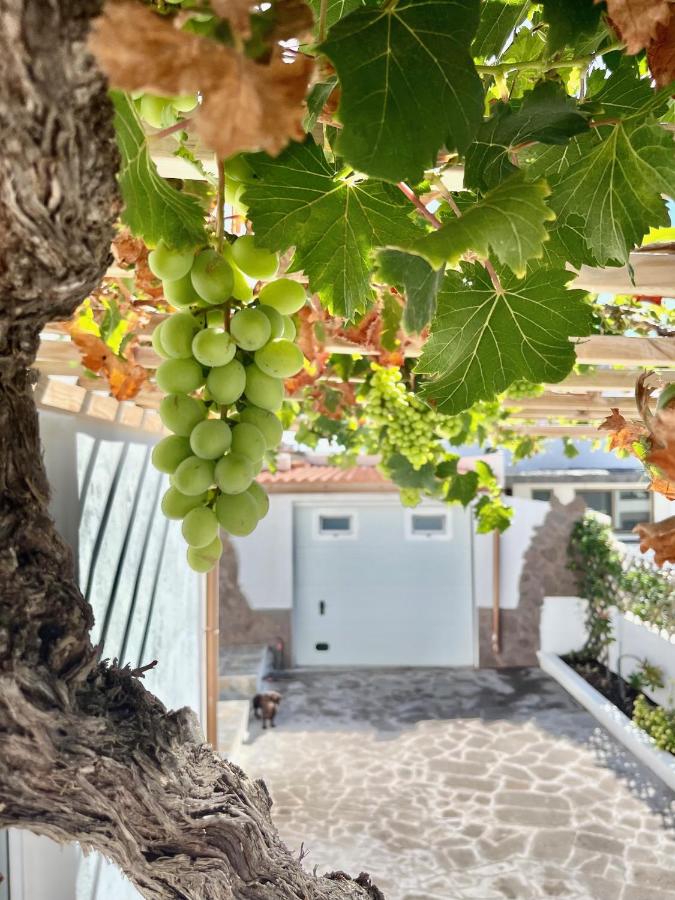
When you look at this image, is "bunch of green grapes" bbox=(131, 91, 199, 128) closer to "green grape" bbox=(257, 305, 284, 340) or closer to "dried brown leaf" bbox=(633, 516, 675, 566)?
"green grape" bbox=(257, 305, 284, 340)

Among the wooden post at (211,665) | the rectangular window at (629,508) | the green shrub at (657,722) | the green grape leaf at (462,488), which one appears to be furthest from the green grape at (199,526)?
the rectangular window at (629,508)

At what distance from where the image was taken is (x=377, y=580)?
9.68 metres

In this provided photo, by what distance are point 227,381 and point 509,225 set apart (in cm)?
26

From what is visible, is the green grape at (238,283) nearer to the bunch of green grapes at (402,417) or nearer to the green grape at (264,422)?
the green grape at (264,422)

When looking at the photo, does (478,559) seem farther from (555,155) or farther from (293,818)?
(555,155)

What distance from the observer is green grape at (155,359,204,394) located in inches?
22.7

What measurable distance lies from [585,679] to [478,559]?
6.93 ft

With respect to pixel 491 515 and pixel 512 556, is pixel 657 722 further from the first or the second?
pixel 512 556

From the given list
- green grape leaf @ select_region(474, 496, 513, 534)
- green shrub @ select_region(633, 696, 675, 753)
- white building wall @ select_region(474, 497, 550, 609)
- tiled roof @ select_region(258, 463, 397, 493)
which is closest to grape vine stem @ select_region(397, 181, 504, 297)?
green grape leaf @ select_region(474, 496, 513, 534)

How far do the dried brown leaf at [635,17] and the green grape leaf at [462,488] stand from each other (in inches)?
119

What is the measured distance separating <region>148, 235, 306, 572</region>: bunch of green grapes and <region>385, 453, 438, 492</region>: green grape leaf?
2.63 meters

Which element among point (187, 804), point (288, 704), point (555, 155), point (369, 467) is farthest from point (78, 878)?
point (369, 467)

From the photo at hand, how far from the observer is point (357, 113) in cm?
38

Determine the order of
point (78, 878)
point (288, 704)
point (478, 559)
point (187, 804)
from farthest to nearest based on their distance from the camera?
point (478, 559) → point (288, 704) → point (78, 878) → point (187, 804)
